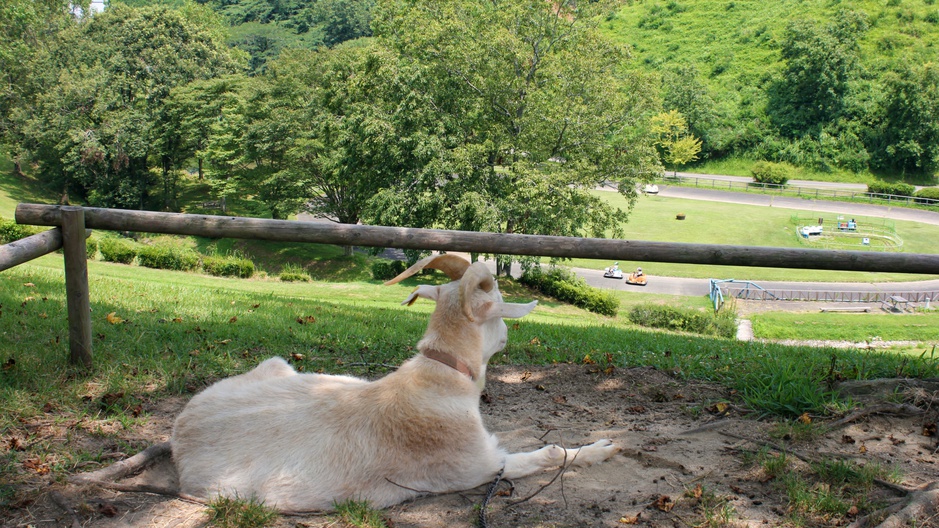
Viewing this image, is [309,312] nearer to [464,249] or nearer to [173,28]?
[464,249]

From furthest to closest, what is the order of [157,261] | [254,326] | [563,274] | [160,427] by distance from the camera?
[563,274] → [157,261] → [254,326] → [160,427]

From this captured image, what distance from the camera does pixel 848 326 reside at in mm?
30516

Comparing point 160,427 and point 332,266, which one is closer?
point 160,427

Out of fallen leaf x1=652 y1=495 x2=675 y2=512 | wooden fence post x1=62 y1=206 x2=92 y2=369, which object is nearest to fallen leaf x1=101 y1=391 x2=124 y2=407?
wooden fence post x1=62 y1=206 x2=92 y2=369

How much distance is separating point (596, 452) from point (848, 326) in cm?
3129

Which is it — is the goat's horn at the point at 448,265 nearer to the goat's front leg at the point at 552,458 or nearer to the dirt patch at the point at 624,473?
the goat's front leg at the point at 552,458

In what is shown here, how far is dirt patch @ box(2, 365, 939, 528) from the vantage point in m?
3.62

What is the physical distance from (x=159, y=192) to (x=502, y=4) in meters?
36.3

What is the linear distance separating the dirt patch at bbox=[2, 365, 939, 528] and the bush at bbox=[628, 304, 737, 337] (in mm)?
19734

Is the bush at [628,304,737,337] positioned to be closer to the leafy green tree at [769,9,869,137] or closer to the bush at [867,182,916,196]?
the bush at [867,182,916,196]

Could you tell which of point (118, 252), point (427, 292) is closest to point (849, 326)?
point (427, 292)

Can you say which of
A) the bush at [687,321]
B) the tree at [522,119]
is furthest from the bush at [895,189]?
the bush at [687,321]

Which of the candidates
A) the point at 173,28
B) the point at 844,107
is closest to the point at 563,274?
the point at 173,28

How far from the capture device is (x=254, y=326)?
7.71m
